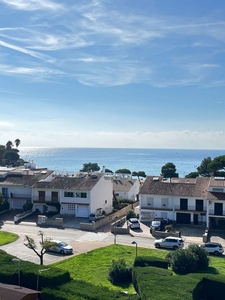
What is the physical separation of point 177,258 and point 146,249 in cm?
721

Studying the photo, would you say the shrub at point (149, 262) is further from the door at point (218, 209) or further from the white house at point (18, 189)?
the white house at point (18, 189)

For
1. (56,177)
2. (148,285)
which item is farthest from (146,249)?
(56,177)

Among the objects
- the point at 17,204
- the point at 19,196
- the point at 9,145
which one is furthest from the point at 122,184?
the point at 9,145

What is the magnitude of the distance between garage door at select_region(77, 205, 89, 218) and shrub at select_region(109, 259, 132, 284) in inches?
958

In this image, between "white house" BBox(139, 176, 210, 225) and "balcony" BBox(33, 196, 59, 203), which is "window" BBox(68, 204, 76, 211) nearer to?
"balcony" BBox(33, 196, 59, 203)

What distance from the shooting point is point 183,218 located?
162 ft

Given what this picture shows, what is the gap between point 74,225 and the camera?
48000mm

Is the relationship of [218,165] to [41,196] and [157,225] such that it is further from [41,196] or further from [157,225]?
[41,196]

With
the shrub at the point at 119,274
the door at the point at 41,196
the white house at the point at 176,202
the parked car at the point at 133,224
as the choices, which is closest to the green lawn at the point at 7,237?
the door at the point at 41,196

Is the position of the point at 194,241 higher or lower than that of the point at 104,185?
lower

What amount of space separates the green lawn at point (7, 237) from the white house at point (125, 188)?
27.6 metres

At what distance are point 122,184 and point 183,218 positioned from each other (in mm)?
22064

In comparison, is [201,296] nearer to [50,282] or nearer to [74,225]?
[50,282]

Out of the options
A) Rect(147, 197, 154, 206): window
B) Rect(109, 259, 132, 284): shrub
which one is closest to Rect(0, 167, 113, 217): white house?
Rect(147, 197, 154, 206): window
